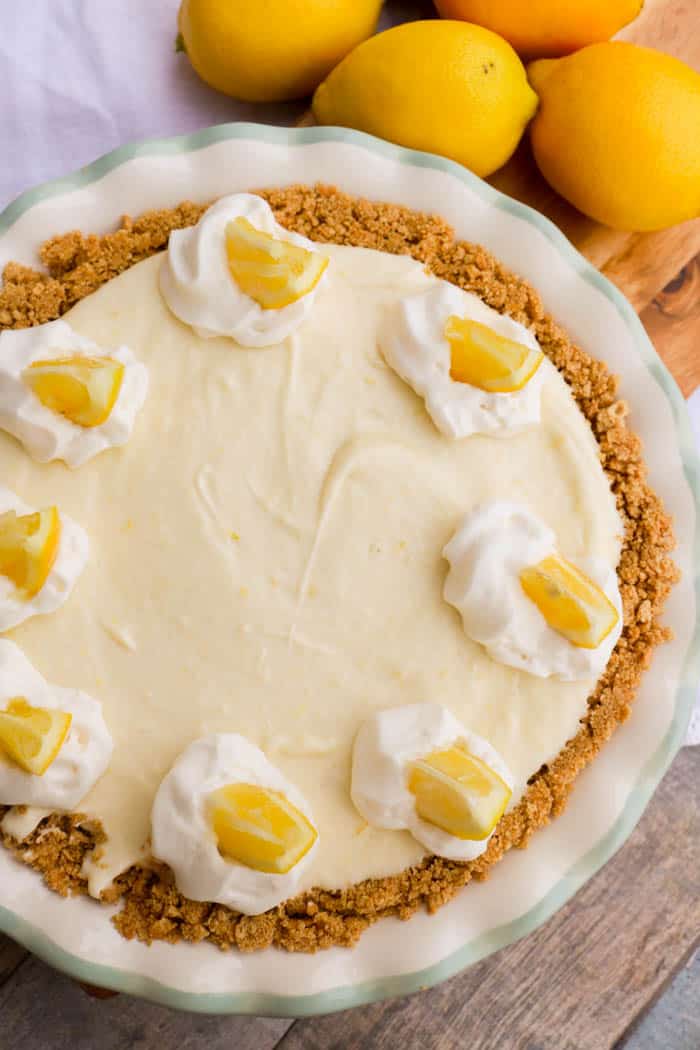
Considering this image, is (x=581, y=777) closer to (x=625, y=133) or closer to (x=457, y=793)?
(x=457, y=793)

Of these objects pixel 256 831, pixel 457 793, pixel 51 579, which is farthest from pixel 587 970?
pixel 51 579

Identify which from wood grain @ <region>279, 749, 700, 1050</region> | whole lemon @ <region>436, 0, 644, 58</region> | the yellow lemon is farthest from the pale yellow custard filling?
wood grain @ <region>279, 749, 700, 1050</region>

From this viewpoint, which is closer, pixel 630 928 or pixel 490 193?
pixel 490 193

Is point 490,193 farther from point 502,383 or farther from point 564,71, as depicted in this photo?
point 502,383

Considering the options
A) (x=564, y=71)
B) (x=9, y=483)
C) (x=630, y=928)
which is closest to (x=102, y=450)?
(x=9, y=483)

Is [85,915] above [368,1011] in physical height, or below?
above

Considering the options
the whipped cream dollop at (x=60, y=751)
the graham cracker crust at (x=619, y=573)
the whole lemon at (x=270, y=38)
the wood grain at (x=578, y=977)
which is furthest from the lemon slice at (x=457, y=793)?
the whole lemon at (x=270, y=38)

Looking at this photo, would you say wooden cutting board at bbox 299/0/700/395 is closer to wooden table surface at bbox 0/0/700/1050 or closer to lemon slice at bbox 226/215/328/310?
wooden table surface at bbox 0/0/700/1050
